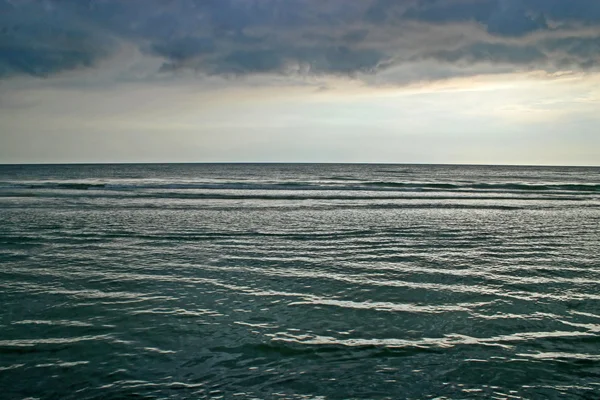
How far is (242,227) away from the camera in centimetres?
2289

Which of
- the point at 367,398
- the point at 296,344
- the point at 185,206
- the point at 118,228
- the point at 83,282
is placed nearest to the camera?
the point at 367,398

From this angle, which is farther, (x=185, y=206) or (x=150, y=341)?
(x=185, y=206)

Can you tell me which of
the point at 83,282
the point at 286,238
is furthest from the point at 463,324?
the point at 286,238

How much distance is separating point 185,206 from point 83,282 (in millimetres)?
22137

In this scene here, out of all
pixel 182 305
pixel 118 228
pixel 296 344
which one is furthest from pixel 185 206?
pixel 296 344

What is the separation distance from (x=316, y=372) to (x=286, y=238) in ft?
42.1

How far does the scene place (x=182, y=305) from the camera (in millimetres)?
9961

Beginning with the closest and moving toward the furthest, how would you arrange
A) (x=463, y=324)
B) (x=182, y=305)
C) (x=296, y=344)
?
(x=296, y=344) → (x=463, y=324) → (x=182, y=305)

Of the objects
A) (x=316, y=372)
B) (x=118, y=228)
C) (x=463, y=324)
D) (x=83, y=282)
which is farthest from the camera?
(x=118, y=228)

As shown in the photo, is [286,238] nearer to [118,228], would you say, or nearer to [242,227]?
[242,227]

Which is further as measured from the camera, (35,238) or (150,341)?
(35,238)

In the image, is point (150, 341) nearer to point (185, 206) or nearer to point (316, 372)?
point (316, 372)

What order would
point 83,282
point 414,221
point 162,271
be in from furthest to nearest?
1. point 414,221
2. point 162,271
3. point 83,282

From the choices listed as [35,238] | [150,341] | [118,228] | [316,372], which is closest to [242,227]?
[118,228]
